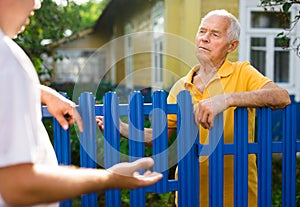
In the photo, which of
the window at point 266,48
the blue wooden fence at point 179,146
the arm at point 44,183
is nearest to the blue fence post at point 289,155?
the blue wooden fence at point 179,146

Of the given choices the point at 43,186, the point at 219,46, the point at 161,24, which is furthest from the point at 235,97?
the point at 161,24

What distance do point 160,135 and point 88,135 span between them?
0.38 m

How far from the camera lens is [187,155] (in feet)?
8.10

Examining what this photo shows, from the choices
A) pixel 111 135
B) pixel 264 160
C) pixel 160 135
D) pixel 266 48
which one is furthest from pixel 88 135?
pixel 266 48

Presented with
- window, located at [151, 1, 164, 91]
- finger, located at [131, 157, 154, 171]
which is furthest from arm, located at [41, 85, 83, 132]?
window, located at [151, 1, 164, 91]

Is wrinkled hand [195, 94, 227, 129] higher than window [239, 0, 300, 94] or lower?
lower

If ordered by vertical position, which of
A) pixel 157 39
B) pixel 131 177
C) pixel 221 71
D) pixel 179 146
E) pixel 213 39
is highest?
pixel 157 39

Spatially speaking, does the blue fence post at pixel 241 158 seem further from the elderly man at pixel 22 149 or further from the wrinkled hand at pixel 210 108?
the elderly man at pixel 22 149

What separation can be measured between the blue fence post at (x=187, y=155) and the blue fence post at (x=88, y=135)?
453mm

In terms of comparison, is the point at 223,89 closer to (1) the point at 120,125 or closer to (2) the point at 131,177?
(1) the point at 120,125

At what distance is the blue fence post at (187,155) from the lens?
2.43 metres

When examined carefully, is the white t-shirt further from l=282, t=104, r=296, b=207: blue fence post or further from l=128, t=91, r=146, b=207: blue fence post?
l=282, t=104, r=296, b=207: blue fence post

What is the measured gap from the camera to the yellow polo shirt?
237 cm

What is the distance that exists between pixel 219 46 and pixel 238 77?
21cm
